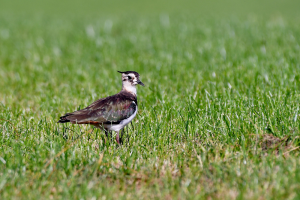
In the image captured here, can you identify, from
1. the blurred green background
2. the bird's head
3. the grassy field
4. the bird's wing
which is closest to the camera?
the grassy field

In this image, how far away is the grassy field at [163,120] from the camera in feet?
14.5

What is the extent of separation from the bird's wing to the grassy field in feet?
0.80

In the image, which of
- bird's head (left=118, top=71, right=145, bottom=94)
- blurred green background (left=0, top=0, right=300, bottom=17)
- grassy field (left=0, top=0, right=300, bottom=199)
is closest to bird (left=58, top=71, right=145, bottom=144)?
grassy field (left=0, top=0, right=300, bottom=199)

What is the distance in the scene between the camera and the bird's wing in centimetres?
583

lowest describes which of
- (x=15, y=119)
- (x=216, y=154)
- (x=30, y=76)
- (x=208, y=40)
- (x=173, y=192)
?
(x=173, y=192)

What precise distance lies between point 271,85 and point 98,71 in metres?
4.86

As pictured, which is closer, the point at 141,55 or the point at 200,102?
the point at 200,102

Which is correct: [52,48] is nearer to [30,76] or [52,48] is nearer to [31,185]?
[30,76]

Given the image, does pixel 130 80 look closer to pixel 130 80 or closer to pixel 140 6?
pixel 130 80

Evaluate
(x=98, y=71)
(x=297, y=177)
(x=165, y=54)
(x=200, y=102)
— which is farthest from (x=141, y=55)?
(x=297, y=177)

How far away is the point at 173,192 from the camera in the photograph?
4.27m

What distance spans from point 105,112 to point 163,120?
98 cm

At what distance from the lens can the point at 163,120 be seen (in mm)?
6324

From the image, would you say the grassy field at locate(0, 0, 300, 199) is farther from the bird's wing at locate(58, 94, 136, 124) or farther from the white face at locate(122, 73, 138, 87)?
the white face at locate(122, 73, 138, 87)
